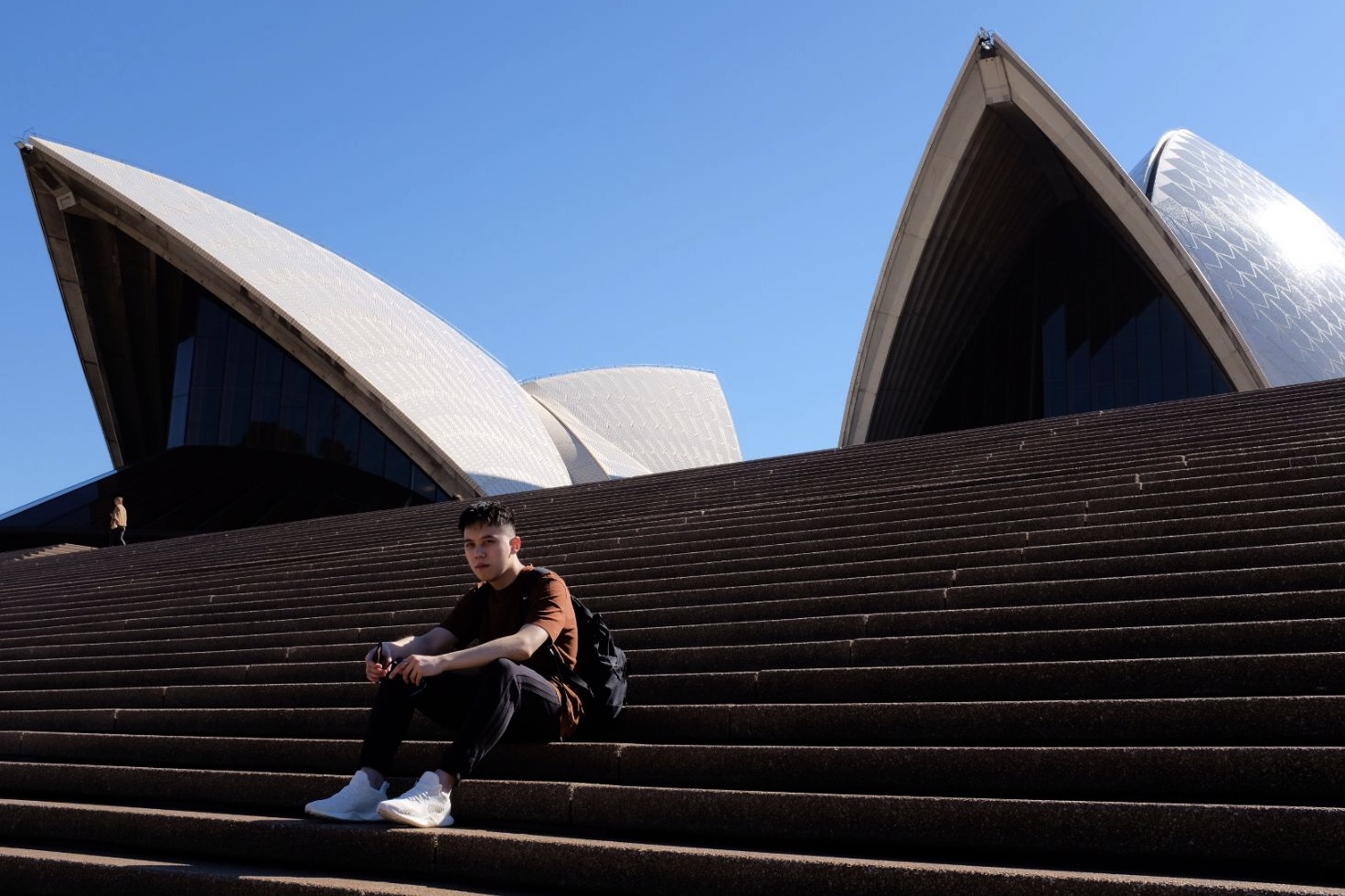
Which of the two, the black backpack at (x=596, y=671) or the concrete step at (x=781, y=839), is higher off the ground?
the black backpack at (x=596, y=671)

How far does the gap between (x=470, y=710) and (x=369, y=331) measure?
21780 mm

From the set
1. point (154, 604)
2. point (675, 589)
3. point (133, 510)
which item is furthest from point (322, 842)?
point (133, 510)

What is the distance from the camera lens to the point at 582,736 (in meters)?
4.19

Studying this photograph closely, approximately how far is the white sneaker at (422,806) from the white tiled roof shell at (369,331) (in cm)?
1910

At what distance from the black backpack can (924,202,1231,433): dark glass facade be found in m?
18.2

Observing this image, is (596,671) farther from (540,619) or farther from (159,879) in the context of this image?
(159,879)

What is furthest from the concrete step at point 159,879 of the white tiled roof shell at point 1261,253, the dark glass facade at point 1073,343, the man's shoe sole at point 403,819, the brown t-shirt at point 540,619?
the white tiled roof shell at point 1261,253

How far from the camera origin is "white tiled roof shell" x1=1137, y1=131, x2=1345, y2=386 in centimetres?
2155

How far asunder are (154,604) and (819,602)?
17.9ft

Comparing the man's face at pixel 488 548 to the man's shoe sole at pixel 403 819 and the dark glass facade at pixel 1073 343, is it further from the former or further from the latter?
the dark glass facade at pixel 1073 343

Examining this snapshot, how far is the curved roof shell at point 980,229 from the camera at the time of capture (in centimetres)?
2003

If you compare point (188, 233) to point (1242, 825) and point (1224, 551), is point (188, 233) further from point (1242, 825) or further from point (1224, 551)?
point (1242, 825)

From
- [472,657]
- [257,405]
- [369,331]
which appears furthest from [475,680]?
[257,405]

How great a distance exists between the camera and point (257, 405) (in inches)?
959
